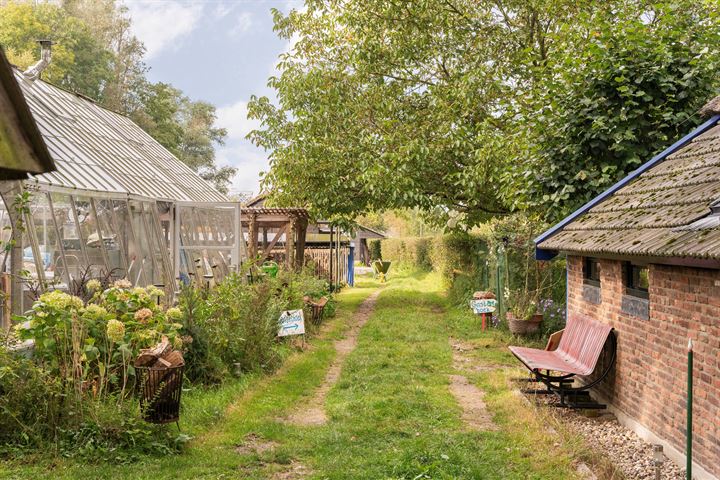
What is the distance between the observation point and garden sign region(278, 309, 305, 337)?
39.7 feet

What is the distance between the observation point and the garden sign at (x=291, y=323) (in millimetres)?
12086

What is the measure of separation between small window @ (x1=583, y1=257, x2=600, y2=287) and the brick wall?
532 mm

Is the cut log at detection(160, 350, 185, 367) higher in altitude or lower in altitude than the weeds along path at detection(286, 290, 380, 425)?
higher

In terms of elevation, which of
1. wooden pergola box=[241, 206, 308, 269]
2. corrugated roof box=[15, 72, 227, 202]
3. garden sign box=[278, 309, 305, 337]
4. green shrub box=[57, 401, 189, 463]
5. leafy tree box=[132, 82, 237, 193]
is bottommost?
green shrub box=[57, 401, 189, 463]

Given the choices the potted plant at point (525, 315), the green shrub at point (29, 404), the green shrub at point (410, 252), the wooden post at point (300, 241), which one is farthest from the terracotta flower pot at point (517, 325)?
the green shrub at point (410, 252)

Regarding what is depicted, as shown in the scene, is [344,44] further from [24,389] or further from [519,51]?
[24,389]

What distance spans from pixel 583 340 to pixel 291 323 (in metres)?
5.24

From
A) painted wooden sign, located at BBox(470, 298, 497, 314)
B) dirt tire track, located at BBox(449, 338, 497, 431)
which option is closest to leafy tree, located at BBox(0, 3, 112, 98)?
painted wooden sign, located at BBox(470, 298, 497, 314)

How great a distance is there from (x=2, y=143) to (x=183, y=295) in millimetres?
7733

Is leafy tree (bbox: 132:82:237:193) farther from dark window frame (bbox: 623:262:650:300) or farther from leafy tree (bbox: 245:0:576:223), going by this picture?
dark window frame (bbox: 623:262:650:300)

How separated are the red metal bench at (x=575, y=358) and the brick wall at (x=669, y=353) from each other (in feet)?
0.65

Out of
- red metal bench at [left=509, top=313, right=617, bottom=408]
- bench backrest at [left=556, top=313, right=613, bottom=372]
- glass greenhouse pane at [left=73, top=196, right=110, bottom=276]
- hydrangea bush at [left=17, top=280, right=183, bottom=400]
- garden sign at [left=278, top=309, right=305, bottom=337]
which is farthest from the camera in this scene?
garden sign at [left=278, top=309, right=305, bottom=337]

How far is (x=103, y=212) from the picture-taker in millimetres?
11969

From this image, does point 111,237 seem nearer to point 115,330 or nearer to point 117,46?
point 115,330
